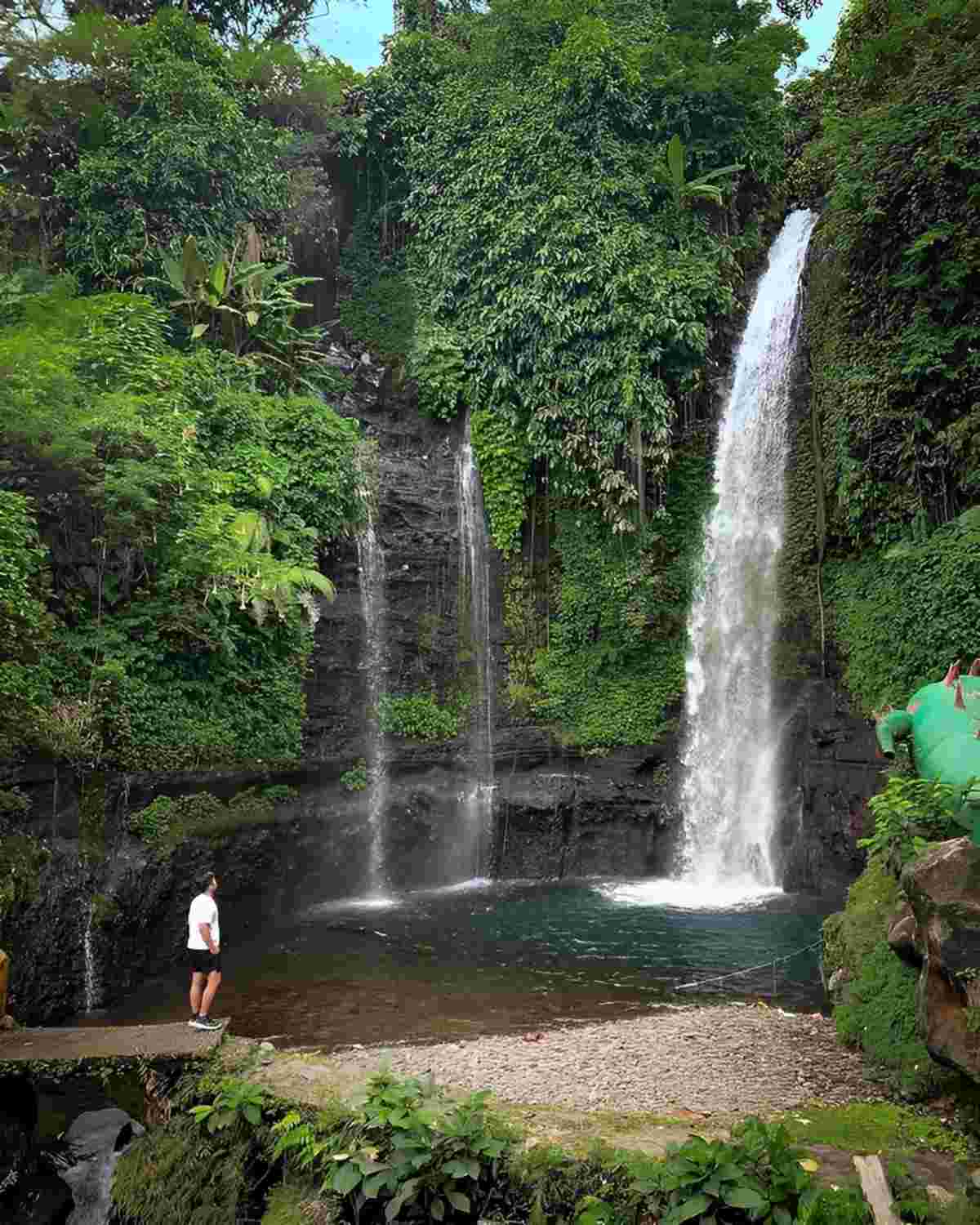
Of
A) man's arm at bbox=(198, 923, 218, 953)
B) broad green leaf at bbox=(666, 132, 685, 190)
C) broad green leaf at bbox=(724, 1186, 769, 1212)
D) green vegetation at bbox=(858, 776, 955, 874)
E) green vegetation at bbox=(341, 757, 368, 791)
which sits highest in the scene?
broad green leaf at bbox=(666, 132, 685, 190)

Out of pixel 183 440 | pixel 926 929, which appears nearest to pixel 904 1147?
pixel 926 929

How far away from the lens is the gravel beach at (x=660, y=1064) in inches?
289

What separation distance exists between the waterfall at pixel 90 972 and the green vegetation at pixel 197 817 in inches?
61.0

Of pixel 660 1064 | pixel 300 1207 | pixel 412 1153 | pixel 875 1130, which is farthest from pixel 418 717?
pixel 875 1130

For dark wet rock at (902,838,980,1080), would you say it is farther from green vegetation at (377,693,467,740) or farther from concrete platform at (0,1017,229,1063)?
green vegetation at (377,693,467,740)

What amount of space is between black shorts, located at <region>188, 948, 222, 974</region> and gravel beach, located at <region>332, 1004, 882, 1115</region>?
142 cm

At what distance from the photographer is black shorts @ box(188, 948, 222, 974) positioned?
9.05m

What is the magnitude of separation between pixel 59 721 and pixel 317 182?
1554 centimetres

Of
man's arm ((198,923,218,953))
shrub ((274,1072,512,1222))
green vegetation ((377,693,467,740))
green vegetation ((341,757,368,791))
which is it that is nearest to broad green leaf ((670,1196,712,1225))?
shrub ((274,1072,512,1222))

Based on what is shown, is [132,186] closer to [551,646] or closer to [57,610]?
[57,610]

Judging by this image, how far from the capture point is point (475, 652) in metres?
19.1

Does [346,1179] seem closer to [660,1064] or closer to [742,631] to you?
[660,1064]

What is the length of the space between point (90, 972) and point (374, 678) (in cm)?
784

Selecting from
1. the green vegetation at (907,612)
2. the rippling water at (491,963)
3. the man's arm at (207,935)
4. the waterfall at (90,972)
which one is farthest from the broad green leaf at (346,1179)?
the green vegetation at (907,612)
